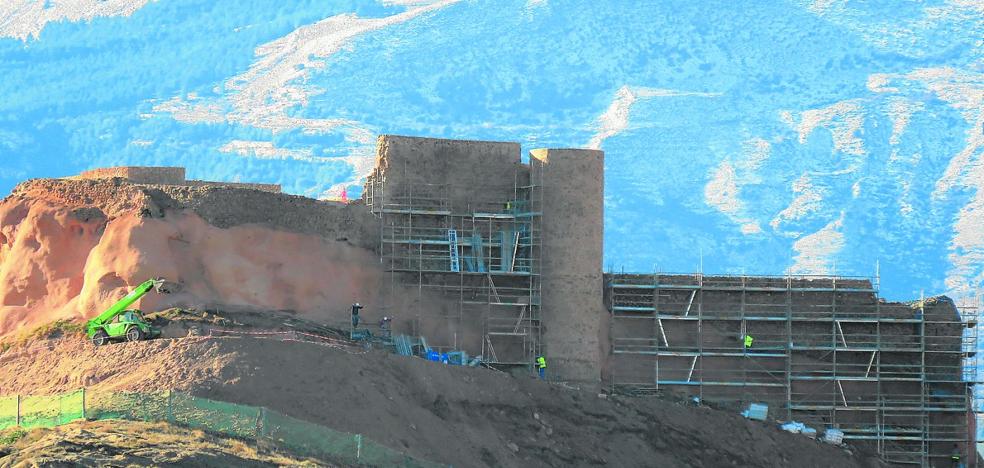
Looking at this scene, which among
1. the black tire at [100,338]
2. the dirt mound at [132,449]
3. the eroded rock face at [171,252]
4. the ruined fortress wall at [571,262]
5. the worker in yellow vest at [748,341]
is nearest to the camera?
the dirt mound at [132,449]

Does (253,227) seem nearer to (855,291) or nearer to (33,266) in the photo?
(33,266)

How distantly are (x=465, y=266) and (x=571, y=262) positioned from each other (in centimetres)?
331

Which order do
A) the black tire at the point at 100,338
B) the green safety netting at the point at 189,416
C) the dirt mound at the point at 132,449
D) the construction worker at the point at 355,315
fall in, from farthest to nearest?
the construction worker at the point at 355,315
the black tire at the point at 100,338
the green safety netting at the point at 189,416
the dirt mound at the point at 132,449

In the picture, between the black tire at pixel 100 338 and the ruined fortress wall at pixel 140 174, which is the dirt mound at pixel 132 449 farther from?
the ruined fortress wall at pixel 140 174

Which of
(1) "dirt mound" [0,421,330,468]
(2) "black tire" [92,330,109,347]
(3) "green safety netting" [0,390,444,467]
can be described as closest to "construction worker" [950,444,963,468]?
(3) "green safety netting" [0,390,444,467]

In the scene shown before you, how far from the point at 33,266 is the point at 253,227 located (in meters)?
6.60

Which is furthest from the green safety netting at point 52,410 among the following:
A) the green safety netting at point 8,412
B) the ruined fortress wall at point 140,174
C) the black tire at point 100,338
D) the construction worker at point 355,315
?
the ruined fortress wall at point 140,174

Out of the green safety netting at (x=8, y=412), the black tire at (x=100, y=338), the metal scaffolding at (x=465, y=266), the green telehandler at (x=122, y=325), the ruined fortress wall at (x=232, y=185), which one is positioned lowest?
the green safety netting at (x=8, y=412)

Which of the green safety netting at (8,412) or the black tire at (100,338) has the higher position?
the black tire at (100,338)

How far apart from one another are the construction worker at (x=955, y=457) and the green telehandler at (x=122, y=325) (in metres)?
27.4

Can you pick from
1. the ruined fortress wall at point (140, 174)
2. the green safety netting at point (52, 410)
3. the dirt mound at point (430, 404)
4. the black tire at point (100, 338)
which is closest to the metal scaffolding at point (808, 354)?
the dirt mound at point (430, 404)

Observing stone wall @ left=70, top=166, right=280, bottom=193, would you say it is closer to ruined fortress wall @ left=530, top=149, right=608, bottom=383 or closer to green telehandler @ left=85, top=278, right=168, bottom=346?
green telehandler @ left=85, top=278, right=168, bottom=346

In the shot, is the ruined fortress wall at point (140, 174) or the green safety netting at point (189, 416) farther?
the ruined fortress wall at point (140, 174)

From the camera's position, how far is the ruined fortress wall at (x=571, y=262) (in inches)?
2601
